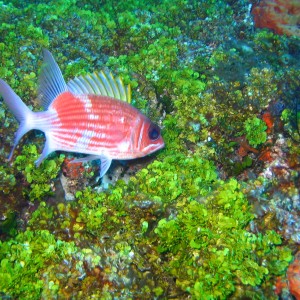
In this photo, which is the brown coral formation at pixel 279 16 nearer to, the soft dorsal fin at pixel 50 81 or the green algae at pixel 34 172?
the soft dorsal fin at pixel 50 81

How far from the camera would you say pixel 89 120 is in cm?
300

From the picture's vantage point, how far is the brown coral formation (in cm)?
675

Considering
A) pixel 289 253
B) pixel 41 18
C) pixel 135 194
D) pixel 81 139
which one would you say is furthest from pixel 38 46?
pixel 289 253

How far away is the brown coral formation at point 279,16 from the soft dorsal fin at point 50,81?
5545 millimetres

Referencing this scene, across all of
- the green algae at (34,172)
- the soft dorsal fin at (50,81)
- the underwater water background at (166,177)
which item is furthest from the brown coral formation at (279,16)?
the green algae at (34,172)

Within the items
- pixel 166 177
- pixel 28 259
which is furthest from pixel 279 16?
pixel 28 259

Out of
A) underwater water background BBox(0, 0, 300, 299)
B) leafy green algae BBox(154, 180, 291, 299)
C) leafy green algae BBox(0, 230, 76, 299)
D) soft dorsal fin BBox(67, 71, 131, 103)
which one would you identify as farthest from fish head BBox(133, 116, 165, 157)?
leafy green algae BBox(0, 230, 76, 299)

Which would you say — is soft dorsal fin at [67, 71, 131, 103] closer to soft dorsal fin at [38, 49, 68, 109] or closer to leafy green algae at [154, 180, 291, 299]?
soft dorsal fin at [38, 49, 68, 109]

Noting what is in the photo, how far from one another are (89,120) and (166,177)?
3.53 feet

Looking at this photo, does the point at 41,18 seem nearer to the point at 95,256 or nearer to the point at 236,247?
the point at 95,256

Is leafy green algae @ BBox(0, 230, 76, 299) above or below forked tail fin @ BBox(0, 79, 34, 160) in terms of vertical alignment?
below

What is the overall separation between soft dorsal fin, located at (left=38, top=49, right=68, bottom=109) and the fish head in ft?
2.74

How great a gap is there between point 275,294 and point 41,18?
5596mm

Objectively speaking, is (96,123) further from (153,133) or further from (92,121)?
(153,133)
